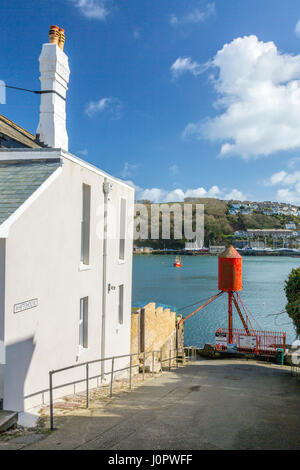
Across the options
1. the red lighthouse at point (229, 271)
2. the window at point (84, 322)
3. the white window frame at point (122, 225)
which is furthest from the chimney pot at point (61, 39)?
the red lighthouse at point (229, 271)

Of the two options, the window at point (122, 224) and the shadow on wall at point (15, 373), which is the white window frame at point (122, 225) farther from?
the shadow on wall at point (15, 373)

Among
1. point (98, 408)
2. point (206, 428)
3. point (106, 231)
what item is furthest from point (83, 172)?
point (206, 428)

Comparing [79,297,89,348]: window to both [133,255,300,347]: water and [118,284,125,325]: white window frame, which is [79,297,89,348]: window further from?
[133,255,300,347]: water

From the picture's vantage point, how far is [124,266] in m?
15.0

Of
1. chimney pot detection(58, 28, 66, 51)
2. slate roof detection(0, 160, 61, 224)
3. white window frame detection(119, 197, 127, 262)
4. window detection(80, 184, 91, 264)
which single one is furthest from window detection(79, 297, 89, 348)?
chimney pot detection(58, 28, 66, 51)

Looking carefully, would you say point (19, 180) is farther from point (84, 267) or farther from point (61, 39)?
point (61, 39)

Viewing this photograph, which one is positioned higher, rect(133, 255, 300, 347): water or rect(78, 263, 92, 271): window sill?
rect(78, 263, 92, 271): window sill

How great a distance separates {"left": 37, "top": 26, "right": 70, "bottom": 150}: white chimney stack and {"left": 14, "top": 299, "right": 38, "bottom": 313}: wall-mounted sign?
670 centimetres

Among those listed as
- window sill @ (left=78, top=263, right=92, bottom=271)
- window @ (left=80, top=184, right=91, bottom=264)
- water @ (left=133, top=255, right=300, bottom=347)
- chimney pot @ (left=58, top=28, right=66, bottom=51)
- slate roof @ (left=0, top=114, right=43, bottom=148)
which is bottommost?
water @ (left=133, top=255, right=300, bottom=347)

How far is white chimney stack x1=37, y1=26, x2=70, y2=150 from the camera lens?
490 inches

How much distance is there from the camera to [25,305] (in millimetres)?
7559

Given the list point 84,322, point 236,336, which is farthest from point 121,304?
point 236,336

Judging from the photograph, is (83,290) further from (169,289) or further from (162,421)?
(169,289)
